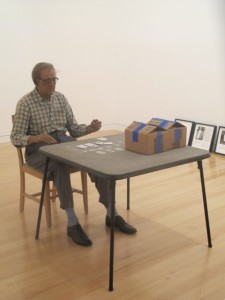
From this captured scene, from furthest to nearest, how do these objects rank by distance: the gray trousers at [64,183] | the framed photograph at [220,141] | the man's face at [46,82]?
1. the framed photograph at [220,141]
2. the man's face at [46,82]
3. the gray trousers at [64,183]

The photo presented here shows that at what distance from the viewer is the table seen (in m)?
1.97

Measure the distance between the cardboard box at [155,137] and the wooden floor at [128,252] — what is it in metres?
0.64

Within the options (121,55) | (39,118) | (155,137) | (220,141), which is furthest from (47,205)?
(121,55)

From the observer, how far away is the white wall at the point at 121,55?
4.76 m

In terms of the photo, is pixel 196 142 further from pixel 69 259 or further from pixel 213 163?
pixel 69 259

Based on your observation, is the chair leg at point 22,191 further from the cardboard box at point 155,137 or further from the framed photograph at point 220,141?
the framed photograph at point 220,141

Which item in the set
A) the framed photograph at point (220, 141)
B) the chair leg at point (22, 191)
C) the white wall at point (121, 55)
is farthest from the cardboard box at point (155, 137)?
the white wall at point (121, 55)

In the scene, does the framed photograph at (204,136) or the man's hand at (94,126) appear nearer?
the man's hand at (94,126)

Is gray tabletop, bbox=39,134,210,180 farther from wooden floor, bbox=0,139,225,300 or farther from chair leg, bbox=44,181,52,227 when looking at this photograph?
wooden floor, bbox=0,139,225,300

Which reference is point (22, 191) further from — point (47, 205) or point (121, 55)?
point (121, 55)

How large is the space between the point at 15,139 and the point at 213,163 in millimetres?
2453

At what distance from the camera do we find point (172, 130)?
7.68 feet

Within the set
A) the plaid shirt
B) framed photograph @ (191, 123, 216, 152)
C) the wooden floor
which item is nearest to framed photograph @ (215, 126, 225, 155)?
framed photograph @ (191, 123, 216, 152)

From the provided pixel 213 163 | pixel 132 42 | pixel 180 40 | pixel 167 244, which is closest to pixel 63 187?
pixel 167 244
